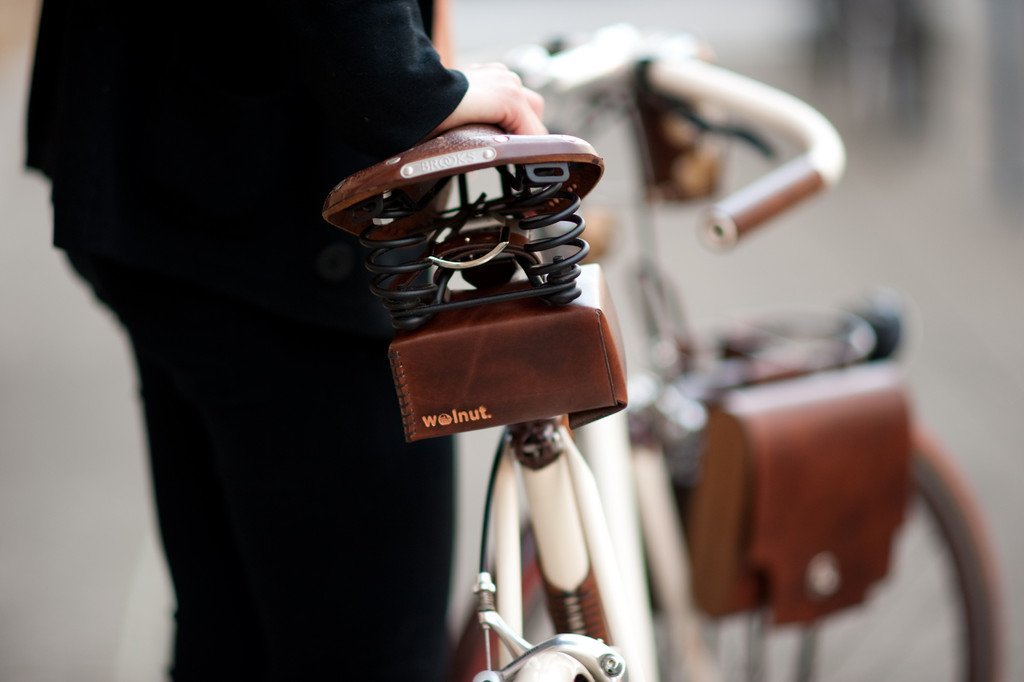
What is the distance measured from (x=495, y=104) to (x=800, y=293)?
3042mm

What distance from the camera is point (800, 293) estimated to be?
144 inches

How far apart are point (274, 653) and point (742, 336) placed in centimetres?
91

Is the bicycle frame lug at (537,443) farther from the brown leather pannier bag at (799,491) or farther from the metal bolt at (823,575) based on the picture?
the metal bolt at (823,575)

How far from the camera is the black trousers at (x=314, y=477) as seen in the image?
2.91 feet

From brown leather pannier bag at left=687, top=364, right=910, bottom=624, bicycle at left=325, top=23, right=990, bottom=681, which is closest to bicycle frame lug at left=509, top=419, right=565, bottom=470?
bicycle at left=325, top=23, right=990, bottom=681

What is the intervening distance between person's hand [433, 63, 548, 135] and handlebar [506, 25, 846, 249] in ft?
0.96

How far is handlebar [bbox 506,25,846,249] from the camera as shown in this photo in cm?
104

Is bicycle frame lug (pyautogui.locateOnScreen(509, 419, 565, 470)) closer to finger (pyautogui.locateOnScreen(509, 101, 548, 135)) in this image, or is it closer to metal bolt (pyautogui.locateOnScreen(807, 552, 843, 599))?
finger (pyautogui.locateOnScreen(509, 101, 548, 135))

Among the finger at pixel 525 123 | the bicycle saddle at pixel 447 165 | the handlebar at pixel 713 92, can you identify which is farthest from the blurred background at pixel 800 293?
the bicycle saddle at pixel 447 165

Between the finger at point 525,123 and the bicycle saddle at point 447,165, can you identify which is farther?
the finger at point 525,123

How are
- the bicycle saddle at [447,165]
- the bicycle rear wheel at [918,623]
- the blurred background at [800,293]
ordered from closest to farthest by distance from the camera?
the bicycle saddle at [447,165], the bicycle rear wheel at [918,623], the blurred background at [800,293]

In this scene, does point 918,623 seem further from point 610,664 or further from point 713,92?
point 610,664

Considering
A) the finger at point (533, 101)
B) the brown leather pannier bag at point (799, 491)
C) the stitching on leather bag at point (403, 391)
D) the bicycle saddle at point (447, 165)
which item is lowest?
the brown leather pannier bag at point (799, 491)

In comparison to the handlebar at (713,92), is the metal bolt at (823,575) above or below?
below
